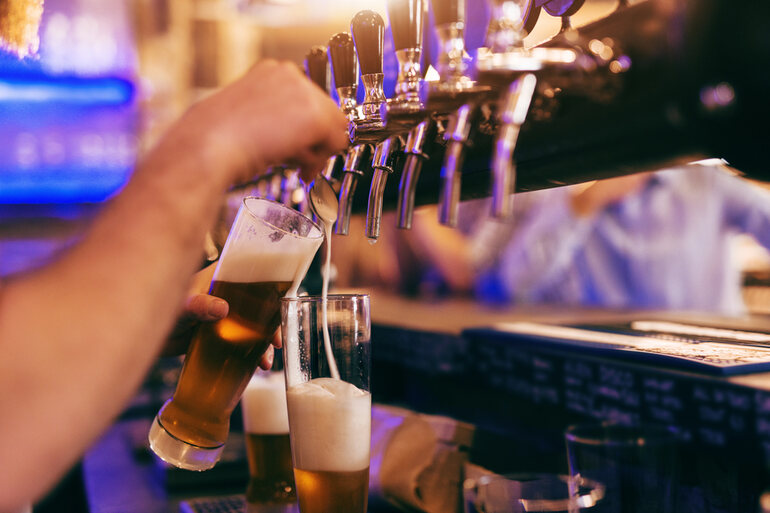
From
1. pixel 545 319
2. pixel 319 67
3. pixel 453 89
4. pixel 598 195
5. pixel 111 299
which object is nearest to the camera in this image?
pixel 111 299

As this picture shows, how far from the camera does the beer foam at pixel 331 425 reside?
0.89 meters

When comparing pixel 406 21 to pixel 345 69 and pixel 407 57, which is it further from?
pixel 345 69

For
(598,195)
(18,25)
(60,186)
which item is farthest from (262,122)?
(60,186)

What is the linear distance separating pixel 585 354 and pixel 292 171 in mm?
611

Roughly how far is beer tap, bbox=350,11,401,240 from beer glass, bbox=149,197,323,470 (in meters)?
0.14

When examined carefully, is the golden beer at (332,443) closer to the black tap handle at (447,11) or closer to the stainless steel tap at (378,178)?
the stainless steel tap at (378,178)

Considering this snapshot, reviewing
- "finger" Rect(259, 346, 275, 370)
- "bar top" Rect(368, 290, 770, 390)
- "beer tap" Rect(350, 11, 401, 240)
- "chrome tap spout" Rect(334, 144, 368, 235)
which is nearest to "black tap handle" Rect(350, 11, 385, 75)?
"beer tap" Rect(350, 11, 401, 240)

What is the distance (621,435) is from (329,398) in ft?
1.26

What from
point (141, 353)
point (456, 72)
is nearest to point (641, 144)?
point (456, 72)

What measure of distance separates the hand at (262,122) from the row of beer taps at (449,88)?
97mm

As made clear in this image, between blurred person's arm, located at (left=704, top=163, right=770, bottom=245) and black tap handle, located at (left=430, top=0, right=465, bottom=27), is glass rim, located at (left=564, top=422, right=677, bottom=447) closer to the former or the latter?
black tap handle, located at (left=430, top=0, right=465, bottom=27)

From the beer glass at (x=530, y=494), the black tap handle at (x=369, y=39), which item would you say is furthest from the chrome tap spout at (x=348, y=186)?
the beer glass at (x=530, y=494)

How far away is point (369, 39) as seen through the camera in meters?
0.88

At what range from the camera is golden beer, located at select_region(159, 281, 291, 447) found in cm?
98
